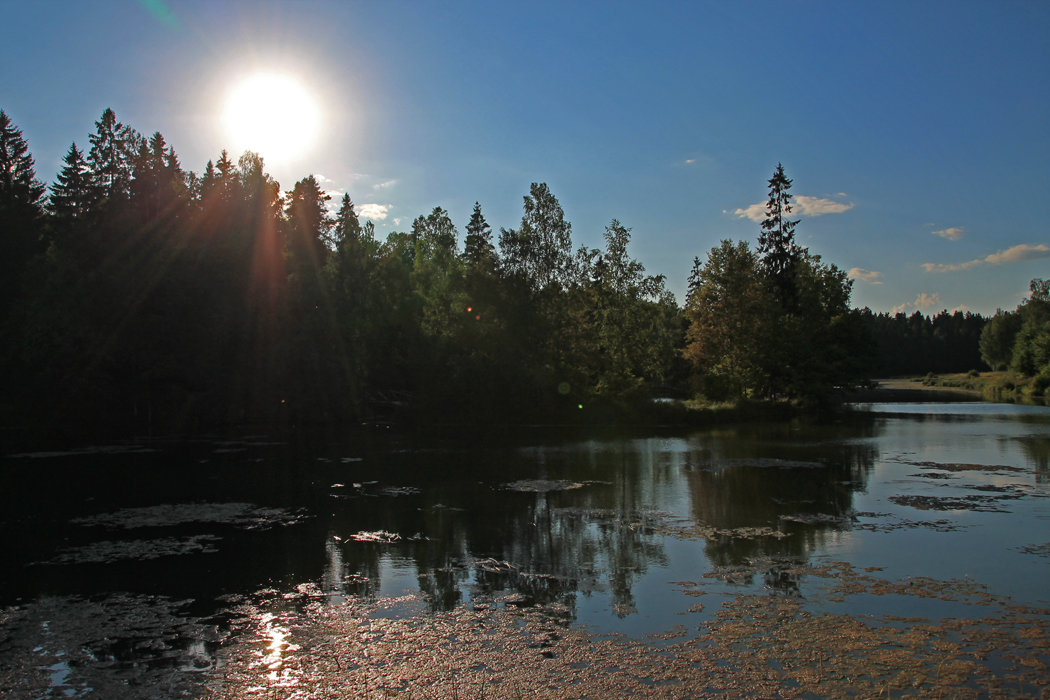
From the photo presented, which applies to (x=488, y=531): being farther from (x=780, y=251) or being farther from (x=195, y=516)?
(x=780, y=251)

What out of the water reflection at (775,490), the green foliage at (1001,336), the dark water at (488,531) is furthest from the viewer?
the green foliage at (1001,336)

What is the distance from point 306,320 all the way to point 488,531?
41.5 m

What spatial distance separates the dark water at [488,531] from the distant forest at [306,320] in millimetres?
17078

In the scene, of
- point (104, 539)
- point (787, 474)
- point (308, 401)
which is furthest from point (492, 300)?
point (104, 539)

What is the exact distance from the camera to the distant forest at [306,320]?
45625 mm

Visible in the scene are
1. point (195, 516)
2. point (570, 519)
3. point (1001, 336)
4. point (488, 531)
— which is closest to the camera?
point (488, 531)

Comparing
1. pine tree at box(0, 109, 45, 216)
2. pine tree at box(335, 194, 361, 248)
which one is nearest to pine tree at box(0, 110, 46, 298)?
pine tree at box(0, 109, 45, 216)

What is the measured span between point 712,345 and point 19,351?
49.6 metres

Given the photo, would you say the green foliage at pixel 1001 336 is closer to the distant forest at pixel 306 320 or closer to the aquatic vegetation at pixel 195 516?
the distant forest at pixel 306 320

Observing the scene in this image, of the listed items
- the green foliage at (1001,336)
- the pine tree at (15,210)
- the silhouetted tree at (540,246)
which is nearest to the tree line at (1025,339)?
the green foliage at (1001,336)

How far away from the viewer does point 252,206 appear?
199 ft

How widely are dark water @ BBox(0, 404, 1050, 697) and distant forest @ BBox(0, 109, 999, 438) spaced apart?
17078mm

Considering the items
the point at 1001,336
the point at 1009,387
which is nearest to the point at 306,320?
the point at 1009,387

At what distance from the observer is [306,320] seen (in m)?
53.7
